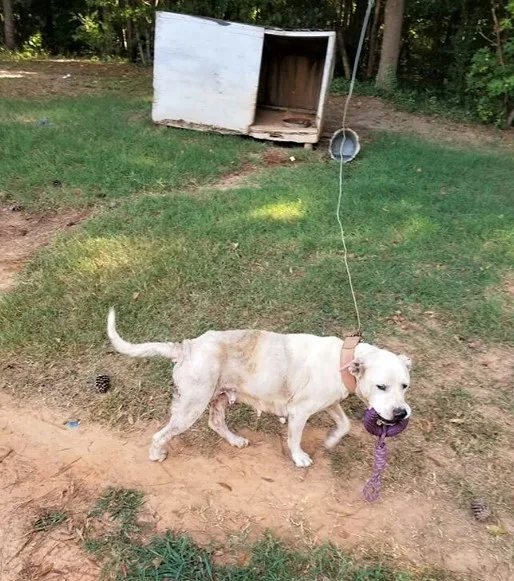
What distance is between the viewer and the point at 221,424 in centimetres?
366

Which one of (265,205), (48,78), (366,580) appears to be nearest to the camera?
(366,580)

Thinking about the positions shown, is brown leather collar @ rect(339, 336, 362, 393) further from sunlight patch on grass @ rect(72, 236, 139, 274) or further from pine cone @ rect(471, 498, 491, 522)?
sunlight patch on grass @ rect(72, 236, 139, 274)

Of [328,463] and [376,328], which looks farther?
[376,328]

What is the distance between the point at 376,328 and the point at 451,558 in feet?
6.66

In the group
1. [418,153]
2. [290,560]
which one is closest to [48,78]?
[418,153]

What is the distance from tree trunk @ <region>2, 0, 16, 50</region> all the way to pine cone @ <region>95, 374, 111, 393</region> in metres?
15.2

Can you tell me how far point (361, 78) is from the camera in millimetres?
14547

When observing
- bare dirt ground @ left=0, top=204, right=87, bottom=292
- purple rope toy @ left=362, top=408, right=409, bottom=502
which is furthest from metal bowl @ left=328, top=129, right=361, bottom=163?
purple rope toy @ left=362, top=408, right=409, bottom=502

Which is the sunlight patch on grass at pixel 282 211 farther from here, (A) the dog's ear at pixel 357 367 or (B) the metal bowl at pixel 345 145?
(A) the dog's ear at pixel 357 367

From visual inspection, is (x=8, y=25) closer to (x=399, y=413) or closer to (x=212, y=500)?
(x=212, y=500)

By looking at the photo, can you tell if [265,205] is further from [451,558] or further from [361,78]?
[361,78]

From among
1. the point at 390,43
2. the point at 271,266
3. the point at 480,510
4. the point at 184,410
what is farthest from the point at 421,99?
the point at 184,410

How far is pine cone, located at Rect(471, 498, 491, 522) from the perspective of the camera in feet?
10.6

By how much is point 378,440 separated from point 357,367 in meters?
0.52
